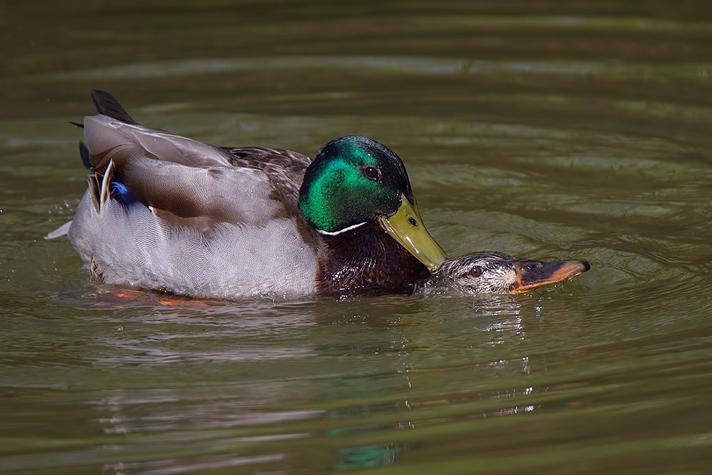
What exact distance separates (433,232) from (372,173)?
1.32 m

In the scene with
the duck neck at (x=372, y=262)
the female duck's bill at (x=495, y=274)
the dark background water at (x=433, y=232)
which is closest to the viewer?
the dark background water at (x=433, y=232)

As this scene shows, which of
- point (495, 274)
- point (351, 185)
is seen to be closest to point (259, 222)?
point (351, 185)

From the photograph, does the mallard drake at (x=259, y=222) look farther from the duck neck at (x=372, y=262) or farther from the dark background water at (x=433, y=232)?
the dark background water at (x=433, y=232)

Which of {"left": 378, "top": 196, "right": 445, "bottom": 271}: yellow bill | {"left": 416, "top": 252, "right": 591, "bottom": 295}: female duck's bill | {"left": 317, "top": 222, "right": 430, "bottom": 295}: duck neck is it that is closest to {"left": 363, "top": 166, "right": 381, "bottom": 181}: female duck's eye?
{"left": 378, "top": 196, "right": 445, "bottom": 271}: yellow bill

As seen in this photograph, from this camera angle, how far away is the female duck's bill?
24.0 ft

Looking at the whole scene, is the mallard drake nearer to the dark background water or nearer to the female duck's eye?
the female duck's eye

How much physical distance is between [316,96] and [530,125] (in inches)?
75.6

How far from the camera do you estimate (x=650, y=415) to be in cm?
544

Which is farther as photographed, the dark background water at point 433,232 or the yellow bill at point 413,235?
the yellow bill at point 413,235

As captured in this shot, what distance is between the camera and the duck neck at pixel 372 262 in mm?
7785

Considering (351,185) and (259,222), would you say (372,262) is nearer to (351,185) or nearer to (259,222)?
(351,185)

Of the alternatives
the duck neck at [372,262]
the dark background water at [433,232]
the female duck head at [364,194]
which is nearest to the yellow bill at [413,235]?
the female duck head at [364,194]

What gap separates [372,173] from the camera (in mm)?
7551

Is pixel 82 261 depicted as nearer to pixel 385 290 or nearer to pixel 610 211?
pixel 385 290
